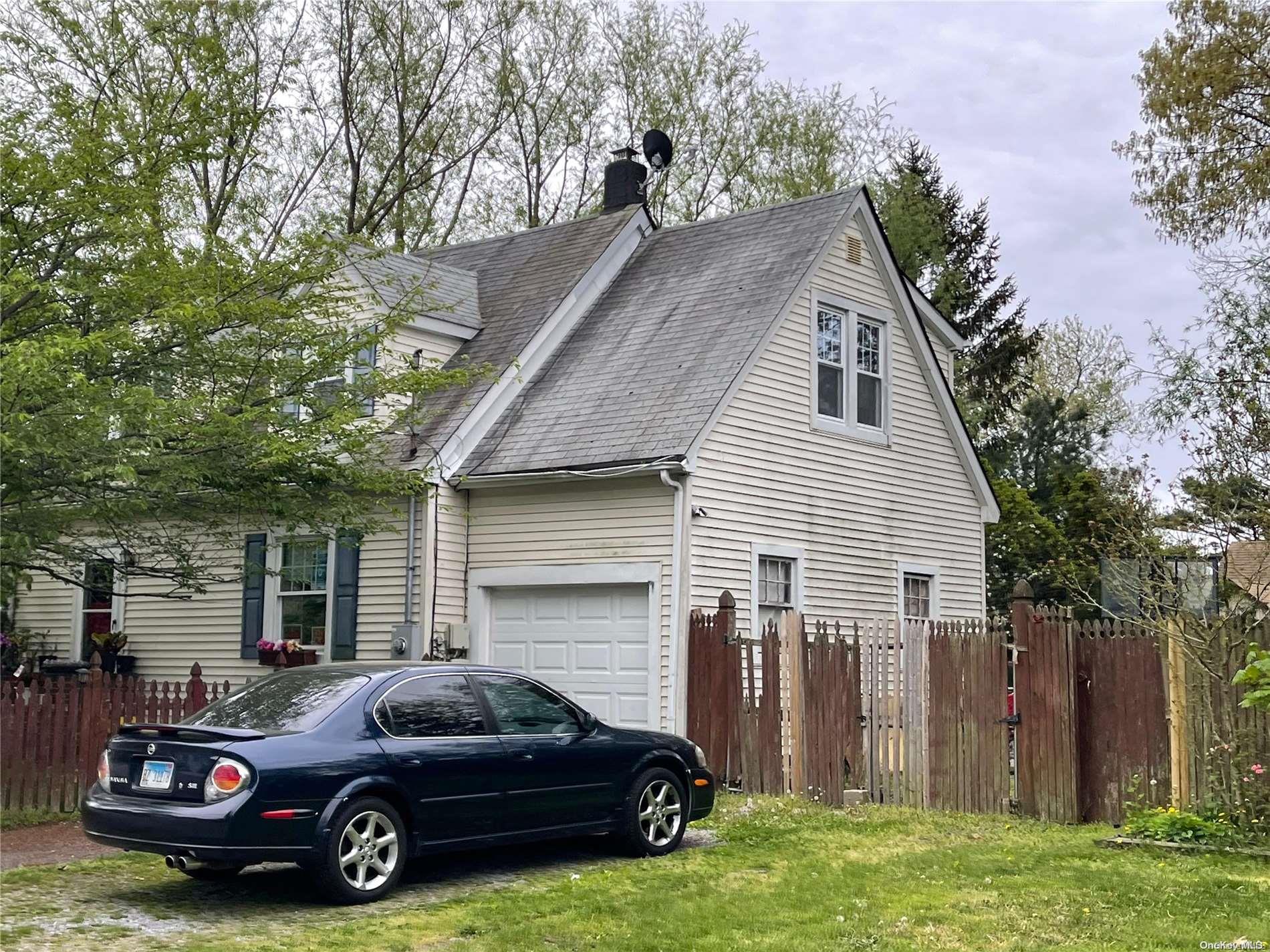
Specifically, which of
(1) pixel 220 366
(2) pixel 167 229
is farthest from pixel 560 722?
(2) pixel 167 229

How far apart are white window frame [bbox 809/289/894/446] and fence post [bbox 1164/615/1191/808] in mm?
6460

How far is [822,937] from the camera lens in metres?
7.24

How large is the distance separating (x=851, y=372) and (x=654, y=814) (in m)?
8.69

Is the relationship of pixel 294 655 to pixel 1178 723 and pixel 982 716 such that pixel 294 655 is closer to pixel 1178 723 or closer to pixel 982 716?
pixel 982 716

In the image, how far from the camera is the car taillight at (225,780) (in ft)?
25.7

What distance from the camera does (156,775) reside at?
8.20 meters

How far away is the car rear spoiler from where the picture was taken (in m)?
8.09

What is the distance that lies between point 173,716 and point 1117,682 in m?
→ 8.41

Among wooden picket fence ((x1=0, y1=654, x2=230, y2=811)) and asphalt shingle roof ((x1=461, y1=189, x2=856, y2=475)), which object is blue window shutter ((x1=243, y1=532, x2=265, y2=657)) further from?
wooden picket fence ((x1=0, y1=654, x2=230, y2=811))

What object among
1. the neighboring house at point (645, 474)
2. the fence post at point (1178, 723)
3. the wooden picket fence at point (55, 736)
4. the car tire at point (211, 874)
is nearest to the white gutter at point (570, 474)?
the neighboring house at point (645, 474)

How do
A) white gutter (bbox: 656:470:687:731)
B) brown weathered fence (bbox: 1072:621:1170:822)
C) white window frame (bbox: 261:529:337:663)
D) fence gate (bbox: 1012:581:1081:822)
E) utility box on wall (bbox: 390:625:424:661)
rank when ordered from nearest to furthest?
brown weathered fence (bbox: 1072:621:1170:822), fence gate (bbox: 1012:581:1081:822), white gutter (bbox: 656:470:687:731), utility box on wall (bbox: 390:625:424:661), white window frame (bbox: 261:529:337:663)

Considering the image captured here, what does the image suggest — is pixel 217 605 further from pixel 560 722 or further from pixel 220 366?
pixel 560 722

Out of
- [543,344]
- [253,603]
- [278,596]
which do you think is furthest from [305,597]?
[543,344]

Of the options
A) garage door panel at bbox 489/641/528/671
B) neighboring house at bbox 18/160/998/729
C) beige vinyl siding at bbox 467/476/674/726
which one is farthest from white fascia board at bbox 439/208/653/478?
garage door panel at bbox 489/641/528/671
